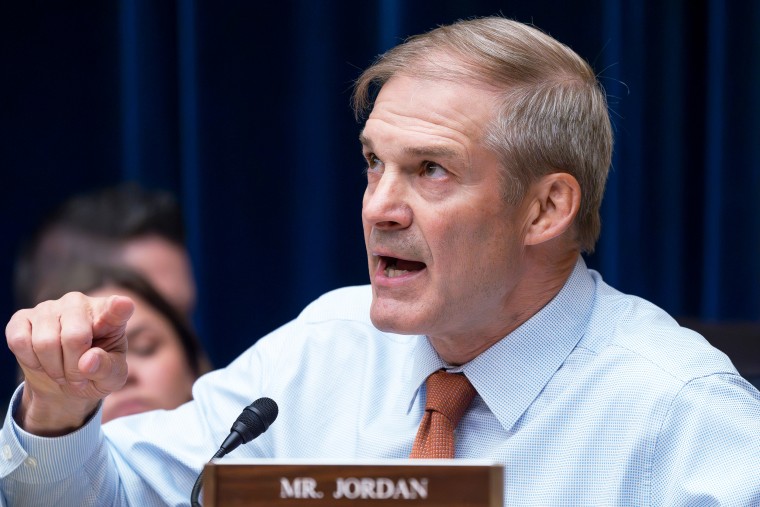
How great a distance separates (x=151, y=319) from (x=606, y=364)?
1.09m

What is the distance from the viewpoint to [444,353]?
1336mm

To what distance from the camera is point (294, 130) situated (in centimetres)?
253

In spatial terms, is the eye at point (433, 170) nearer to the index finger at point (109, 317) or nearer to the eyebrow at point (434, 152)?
the eyebrow at point (434, 152)

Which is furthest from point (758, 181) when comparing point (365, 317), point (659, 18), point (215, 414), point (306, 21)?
point (215, 414)

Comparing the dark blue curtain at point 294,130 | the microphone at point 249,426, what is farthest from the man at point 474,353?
the dark blue curtain at point 294,130

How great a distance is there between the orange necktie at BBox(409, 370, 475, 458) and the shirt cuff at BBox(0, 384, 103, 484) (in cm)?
39

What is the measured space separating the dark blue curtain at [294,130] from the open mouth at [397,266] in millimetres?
1159

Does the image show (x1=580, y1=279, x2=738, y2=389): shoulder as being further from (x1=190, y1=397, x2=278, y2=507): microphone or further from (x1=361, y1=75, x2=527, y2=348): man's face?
(x1=190, y1=397, x2=278, y2=507): microphone

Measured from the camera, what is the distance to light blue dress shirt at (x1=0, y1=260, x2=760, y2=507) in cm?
115

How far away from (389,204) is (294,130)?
4.33ft

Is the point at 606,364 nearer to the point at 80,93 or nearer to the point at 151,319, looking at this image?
the point at 151,319

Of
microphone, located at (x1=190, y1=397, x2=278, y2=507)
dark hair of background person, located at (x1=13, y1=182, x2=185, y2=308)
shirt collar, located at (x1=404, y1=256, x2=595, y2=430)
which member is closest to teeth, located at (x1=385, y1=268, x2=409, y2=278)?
shirt collar, located at (x1=404, y1=256, x2=595, y2=430)

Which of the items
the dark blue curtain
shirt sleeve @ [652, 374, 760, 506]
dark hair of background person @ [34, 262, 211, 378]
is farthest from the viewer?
A: the dark blue curtain

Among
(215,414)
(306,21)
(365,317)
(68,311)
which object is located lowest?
(215,414)
